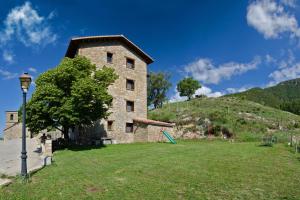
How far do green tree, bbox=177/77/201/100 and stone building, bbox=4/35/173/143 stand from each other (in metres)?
33.8

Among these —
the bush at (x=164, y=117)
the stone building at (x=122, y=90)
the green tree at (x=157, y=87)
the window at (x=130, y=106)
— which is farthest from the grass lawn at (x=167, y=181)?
the green tree at (x=157, y=87)

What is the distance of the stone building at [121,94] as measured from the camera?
2844cm

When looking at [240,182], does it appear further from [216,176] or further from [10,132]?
[10,132]

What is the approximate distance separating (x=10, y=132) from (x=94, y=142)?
115 feet

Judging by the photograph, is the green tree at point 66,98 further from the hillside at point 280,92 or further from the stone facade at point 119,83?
the hillside at point 280,92

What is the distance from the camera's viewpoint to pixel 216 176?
1040 cm

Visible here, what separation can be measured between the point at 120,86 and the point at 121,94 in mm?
873

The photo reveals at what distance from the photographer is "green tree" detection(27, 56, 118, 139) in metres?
20.5

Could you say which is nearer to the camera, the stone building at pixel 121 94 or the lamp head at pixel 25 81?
the lamp head at pixel 25 81

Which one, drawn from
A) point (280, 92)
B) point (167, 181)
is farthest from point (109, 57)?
point (280, 92)

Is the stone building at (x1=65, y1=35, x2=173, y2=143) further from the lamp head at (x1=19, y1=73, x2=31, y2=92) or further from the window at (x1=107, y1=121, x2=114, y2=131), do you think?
the lamp head at (x1=19, y1=73, x2=31, y2=92)

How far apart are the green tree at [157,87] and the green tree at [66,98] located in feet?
139

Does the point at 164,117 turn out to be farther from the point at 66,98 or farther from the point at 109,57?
the point at 66,98

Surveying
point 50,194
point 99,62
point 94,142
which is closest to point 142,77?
point 99,62
